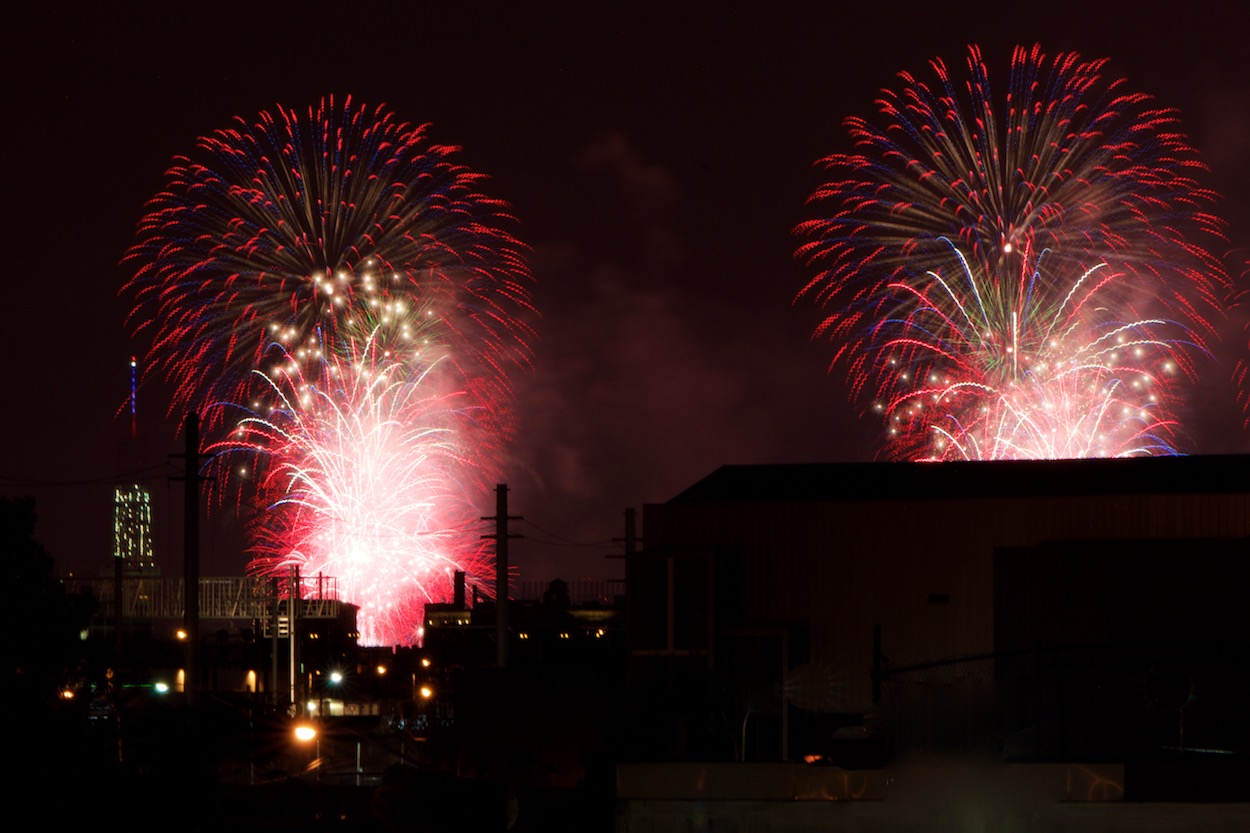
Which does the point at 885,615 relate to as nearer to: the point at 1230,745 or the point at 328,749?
the point at 1230,745

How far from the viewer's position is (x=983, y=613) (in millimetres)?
33406

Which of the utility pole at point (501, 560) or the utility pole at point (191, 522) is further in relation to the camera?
the utility pole at point (501, 560)

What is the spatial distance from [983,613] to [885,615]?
6.97ft

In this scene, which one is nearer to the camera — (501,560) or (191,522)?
(191,522)

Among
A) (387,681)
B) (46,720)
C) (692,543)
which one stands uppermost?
(692,543)

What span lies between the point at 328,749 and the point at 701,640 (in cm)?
1311

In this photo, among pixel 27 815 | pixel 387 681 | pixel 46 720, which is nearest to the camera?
pixel 27 815

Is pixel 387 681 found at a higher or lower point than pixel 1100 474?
lower

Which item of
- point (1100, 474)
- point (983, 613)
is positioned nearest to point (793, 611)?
point (983, 613)

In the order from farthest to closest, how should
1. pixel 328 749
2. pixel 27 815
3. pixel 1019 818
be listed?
1. pixel 328 749
2. pixel 27 815
3. pixel 1019 818

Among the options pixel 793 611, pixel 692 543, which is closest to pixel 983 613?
pixel 793 611

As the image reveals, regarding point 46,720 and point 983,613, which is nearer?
point 46,720

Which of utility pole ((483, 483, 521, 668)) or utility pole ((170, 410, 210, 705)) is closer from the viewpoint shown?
utility pole ((170, 410, 210, 705))

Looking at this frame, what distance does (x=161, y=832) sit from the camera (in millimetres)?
Answer: 18812
